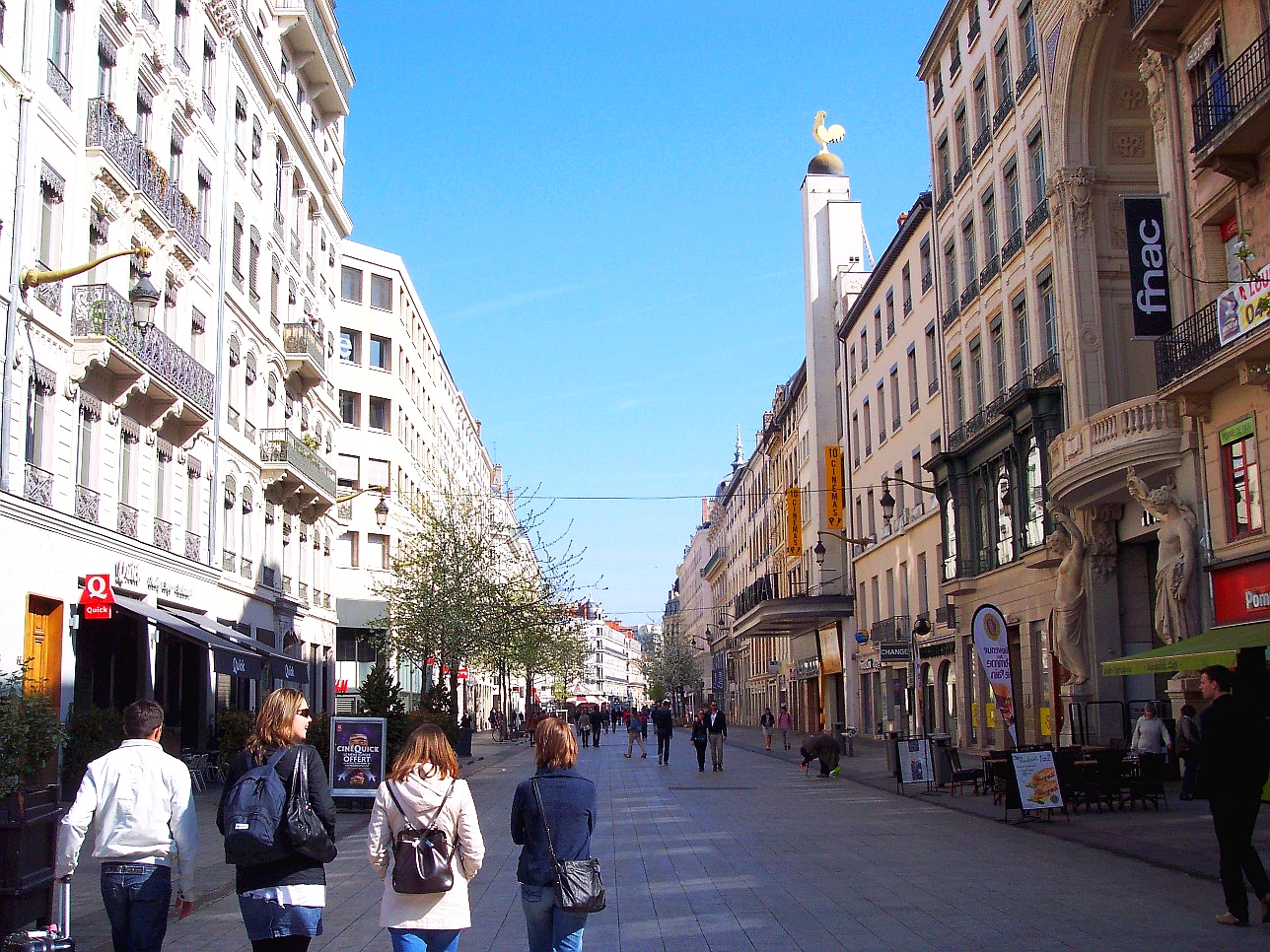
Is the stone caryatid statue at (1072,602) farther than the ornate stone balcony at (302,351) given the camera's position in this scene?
No

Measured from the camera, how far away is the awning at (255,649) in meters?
28.3

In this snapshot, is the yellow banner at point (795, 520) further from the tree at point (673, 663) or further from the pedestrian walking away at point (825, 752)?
the tree at point (673, 663)

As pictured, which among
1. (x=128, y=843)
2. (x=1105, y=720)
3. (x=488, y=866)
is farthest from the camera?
(x=1105, y=720)

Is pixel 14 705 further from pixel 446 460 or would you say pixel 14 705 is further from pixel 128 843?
pixel 446 460

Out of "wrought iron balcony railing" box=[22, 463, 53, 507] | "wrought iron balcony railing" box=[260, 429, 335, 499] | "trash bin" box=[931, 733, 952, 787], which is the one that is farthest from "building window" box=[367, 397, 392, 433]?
"trash bin" box=[931, 733, 952, 787]

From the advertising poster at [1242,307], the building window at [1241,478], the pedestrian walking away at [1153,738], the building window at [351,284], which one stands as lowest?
the pedestrian walking away at [1153,738]

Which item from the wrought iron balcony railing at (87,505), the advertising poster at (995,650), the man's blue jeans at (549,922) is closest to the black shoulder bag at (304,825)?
the man's blue jeans at (549,922)

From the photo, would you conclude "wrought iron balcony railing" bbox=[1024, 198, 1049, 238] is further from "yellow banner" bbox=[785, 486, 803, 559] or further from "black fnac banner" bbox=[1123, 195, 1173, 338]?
"yellow banner" bbox=[785, 486, 803, 559]

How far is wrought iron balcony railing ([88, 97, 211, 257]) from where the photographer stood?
24392mm

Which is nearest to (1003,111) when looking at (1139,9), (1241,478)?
(1139,9)

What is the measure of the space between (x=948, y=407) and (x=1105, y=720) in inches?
506

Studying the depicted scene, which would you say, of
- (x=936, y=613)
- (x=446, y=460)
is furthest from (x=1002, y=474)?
(x=446, y=460)

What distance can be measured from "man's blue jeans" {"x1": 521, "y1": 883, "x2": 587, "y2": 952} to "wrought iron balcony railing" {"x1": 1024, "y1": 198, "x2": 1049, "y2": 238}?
83.6 feet

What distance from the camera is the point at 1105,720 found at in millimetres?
26234
